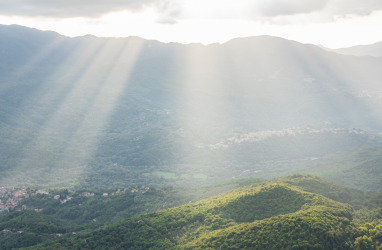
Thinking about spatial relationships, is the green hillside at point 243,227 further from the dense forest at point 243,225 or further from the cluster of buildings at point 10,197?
the cluster of buildings at point 10,197

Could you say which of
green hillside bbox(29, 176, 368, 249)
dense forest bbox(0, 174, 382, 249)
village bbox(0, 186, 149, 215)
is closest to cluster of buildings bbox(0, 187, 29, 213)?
village bbox(0, 186, 149, 215)

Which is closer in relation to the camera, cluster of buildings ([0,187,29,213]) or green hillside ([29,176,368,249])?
green hillside ([29,176,368,249])

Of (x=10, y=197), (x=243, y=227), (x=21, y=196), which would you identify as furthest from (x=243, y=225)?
(x=10, y=197)

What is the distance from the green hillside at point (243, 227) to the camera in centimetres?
4588

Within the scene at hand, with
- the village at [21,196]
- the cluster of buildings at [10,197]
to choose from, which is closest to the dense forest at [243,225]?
the village at [21,196]

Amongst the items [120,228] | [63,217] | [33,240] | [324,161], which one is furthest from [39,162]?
[324,161]

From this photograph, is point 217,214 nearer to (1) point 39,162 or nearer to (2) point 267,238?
(2) point 267,238

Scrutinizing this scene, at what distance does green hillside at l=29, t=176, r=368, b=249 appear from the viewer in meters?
45.9

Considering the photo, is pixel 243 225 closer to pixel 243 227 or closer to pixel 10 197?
pixel 243 227

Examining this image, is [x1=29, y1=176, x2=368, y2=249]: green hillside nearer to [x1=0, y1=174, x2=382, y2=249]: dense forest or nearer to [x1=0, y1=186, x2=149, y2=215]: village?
[x1=0, y1=174, x2=382, y2=249]: dense forest

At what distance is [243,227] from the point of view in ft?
173

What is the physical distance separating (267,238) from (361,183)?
92.9 meters

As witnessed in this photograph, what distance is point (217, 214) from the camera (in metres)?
63.0

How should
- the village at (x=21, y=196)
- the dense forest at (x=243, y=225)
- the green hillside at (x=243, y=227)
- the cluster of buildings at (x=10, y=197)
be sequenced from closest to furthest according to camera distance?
the green hillside at (x=243, y=227), the dense forest at (x=243, y=225), the cluster of buildings at (x=10, y=197), the village at (x=21, y=196)
